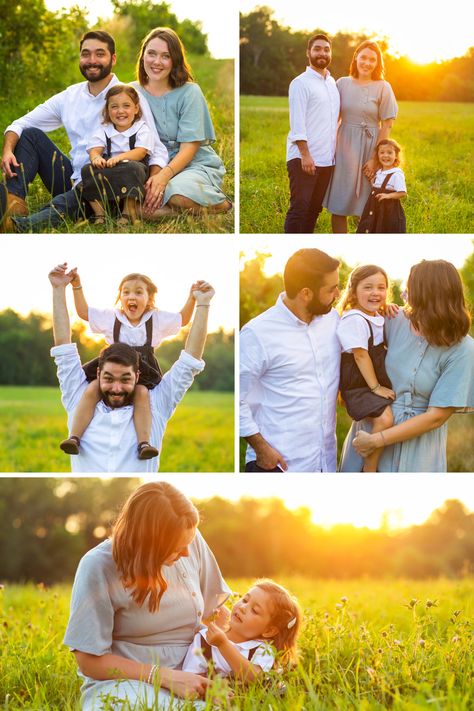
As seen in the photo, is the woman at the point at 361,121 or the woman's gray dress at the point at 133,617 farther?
the woman at the point at 361,121

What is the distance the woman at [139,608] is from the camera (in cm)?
348

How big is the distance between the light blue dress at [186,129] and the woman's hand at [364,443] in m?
1.19

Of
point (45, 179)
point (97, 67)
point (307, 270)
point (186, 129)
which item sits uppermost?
point (97, 67)

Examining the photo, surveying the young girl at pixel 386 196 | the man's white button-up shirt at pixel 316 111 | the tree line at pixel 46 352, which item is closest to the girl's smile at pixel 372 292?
the young girl at pixel 386 196

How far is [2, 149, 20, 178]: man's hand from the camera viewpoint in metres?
4.38

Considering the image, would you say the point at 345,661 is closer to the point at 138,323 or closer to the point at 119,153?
the point at 138,323

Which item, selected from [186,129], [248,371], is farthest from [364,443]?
[186,129]

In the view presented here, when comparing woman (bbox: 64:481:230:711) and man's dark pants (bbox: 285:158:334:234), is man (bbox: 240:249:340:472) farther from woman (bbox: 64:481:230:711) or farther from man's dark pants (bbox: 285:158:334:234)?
woman (bbox: 64:481:230:711)

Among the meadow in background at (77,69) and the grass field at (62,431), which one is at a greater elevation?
the meadow in background at (77,69)

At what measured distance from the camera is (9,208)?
14.3 feet

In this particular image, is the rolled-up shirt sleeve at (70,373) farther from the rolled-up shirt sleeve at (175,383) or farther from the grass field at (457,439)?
the grass field at (457,439)

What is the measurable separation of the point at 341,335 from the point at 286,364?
0.85 feet

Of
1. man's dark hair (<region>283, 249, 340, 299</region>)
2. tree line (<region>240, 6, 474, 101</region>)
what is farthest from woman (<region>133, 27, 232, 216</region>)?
man's dark hair (<region>283, 249, 340, 299</region>)

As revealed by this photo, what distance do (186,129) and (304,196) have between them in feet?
1.94
